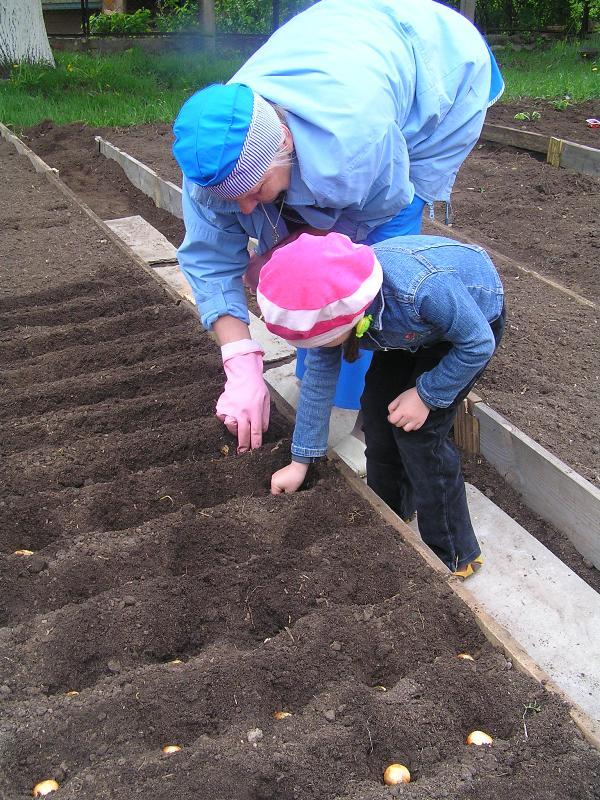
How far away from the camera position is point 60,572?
2.44m

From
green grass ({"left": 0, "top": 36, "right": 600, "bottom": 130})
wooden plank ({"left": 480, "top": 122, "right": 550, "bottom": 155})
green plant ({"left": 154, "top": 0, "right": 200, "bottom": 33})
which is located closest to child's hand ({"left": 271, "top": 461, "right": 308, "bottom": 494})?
wooden plank ({"left": 480, "top": 122, "right": 550, "bottom": 155})

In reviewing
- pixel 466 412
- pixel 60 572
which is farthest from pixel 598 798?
pixel 466 412

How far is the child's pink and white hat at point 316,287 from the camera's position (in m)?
2.01

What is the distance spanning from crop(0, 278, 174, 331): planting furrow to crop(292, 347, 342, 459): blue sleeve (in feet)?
6.51

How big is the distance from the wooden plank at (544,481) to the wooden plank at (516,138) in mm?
5058

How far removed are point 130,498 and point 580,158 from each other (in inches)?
231

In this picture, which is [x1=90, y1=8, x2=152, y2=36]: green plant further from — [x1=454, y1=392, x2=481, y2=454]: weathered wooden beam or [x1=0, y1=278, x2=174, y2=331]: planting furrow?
[x1=454, y1=392, x2=481, y2=454]: weathered wooden beam

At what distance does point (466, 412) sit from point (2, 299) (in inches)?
109

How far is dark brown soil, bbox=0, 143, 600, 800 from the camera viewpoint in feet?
5.94

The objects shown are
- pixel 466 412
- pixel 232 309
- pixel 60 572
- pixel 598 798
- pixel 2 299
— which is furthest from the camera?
pixel 2 299

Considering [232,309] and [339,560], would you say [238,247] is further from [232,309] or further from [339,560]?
[339,560]

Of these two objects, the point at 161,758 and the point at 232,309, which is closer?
the point at 161,758

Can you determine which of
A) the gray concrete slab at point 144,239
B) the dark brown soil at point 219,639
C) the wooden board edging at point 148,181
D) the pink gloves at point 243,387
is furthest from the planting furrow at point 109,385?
the wooden board edging at point 148,181

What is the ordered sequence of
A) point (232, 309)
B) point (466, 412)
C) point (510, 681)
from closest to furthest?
point (510, 681), point (232, 309), point (466, 412)
